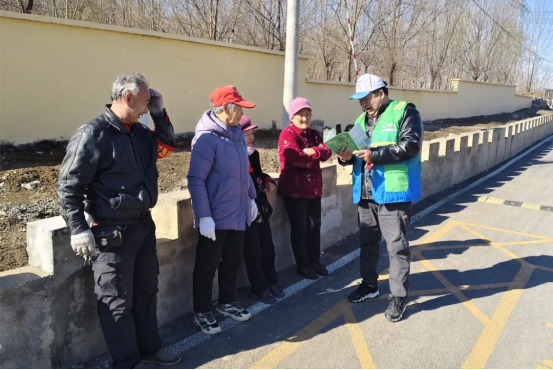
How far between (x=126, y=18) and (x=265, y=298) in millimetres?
12816

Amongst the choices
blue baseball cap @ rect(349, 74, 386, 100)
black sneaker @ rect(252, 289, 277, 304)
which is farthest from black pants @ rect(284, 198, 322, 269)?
blue baseball cap @ rect(349, 74, 386, 100)

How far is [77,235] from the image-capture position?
8.88ft

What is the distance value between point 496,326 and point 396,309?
2.77 feet

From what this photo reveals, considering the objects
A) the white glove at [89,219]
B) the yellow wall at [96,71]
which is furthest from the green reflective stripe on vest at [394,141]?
the yellow wall at [96,71]

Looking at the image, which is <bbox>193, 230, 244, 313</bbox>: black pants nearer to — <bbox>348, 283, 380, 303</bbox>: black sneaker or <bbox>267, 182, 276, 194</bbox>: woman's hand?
<bbox>267, 182, 276, 194</bbox>: woman's hand

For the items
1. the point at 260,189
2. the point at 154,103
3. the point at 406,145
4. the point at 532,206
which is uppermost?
the point at 154,103

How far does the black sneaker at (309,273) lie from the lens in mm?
4824

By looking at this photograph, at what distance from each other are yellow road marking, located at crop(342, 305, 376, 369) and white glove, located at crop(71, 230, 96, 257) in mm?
2056

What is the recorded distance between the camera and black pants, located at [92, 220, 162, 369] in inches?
Answer: 114

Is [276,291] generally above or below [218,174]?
below

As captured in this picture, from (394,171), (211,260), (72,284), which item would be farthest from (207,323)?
(394,171)

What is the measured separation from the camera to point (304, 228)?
4.79m

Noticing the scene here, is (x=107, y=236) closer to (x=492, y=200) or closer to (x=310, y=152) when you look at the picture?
(x=310, y=152)

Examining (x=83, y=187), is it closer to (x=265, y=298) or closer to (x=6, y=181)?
(x=265, y=298)
